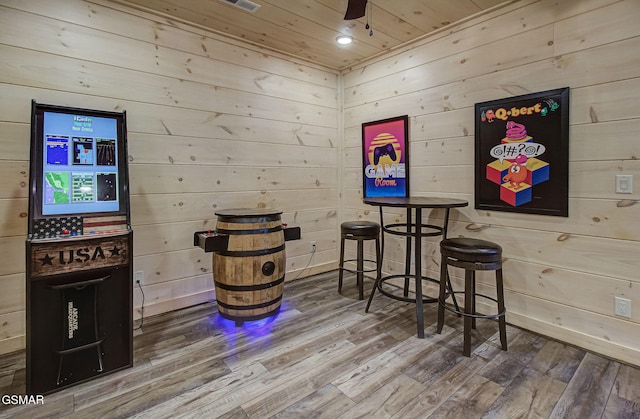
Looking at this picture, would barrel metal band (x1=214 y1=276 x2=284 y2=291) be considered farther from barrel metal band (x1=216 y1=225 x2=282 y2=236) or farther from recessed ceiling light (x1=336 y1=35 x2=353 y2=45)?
recessed ceiling light (x1=336 y1=35 x2=353 y2=45)

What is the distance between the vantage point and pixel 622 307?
2.02 meters

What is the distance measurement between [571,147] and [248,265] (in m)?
2.34

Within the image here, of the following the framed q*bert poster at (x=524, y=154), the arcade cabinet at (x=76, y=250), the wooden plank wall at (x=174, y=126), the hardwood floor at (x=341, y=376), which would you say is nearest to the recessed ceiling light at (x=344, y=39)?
the wooden plank wall at (x=174, y=126)

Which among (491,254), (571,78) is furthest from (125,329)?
(571,78)

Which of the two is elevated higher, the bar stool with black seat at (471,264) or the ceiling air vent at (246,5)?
the ceiling air vent at (246,5)

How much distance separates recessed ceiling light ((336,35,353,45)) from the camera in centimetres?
302

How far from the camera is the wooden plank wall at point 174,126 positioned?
2148mm

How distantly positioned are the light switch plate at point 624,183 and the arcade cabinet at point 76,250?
9.66ft

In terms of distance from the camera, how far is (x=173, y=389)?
179 centimetres

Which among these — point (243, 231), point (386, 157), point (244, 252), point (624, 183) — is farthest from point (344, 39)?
point (624, 183)

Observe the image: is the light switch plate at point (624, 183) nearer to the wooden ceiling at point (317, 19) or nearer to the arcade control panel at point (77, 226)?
the wooden ceiling at point (317, 19)

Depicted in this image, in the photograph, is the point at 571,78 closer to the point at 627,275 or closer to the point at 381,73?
the point at 627,275

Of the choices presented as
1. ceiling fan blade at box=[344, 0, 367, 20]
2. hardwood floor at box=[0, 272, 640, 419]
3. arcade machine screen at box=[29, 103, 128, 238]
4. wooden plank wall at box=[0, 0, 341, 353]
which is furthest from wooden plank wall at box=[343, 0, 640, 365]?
arcade machine screen at box=[29, 103, 128, 238]

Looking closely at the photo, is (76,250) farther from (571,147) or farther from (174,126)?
(571,147)
